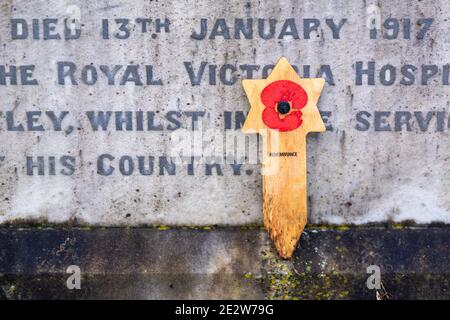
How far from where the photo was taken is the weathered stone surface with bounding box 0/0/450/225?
2.43 m

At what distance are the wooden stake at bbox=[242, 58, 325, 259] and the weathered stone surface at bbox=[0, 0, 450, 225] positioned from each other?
8 centimetres

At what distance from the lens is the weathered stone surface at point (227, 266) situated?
239 cm

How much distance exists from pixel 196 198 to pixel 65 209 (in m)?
0.70

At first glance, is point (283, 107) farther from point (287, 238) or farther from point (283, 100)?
point (287, 238)

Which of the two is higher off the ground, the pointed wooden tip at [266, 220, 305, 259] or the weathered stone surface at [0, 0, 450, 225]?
the weathered stone surface at [0, 0, 450, 225]

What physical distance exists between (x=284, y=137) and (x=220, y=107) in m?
0.37

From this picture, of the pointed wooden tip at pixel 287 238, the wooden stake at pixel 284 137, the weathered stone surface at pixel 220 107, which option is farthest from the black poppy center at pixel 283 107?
the pointed wooden tip at pixel 287 238

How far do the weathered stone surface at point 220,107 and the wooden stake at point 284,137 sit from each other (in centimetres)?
8

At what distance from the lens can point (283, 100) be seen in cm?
238

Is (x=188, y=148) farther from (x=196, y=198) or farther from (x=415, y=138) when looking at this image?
(x=415, y=138)

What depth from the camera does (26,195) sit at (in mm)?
2510

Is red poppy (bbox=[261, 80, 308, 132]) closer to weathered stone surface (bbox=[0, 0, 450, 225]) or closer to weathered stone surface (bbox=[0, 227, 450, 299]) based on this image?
weathered stone surface (bbox=[0, 0, 450, 225])

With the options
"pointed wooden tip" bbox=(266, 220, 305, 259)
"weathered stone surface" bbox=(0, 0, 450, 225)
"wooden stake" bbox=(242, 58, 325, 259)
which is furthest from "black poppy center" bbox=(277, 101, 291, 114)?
"pointed wooden tip" bbox=(266, 220, 305, 259)

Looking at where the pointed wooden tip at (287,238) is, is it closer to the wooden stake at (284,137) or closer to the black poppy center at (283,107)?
the wooden stake at (284,137)
